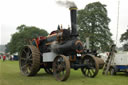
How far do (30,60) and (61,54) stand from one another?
2167 millimetres

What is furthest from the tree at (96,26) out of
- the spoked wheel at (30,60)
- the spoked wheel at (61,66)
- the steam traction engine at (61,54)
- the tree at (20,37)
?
the spoked wheel at (61,66)

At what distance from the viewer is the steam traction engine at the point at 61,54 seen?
29.0ft

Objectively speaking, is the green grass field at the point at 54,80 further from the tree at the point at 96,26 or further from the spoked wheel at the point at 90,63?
the tree at the point at 96,26

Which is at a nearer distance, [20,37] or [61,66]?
[61,66]

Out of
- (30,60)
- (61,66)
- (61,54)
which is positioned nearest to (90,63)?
(61,54)

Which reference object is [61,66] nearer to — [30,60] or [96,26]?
[30,60]

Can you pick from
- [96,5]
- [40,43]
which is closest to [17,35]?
[96,5]

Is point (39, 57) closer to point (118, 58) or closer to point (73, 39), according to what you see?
point (73, 39)

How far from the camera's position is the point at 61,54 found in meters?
9.27

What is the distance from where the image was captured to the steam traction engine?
8.85m

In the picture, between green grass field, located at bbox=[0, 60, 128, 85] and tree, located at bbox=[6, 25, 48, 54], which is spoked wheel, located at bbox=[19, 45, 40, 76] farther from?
tree, located at bbox=[6, 25, 48, 54]

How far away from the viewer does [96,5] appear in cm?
3294

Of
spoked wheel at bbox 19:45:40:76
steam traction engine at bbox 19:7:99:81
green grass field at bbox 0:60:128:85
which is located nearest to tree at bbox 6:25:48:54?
spoked wheel at bbox 19:45:40:76

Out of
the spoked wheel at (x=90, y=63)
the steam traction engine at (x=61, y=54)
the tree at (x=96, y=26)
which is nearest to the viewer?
the steam traction engine at (x=61, y=54)
